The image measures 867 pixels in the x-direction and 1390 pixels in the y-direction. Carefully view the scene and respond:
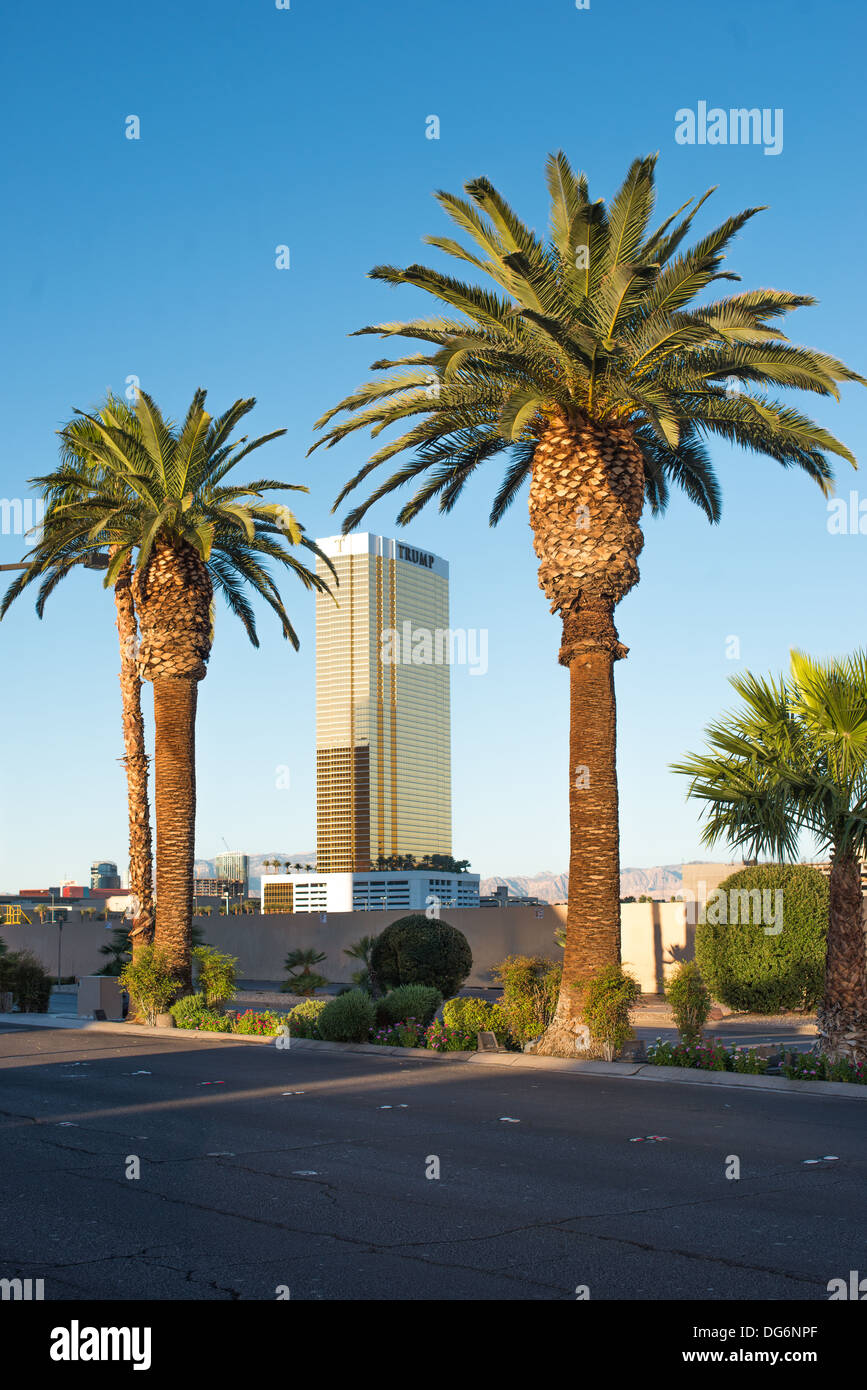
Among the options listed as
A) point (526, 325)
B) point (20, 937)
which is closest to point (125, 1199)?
point (526, 325)

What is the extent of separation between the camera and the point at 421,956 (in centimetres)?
2933

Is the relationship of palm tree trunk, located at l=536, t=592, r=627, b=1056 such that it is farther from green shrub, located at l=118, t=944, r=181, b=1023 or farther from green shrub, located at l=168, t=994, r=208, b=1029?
green shrub, located at l=118, t=944, r=181, b=1023

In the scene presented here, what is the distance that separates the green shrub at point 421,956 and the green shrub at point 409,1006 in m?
7.82

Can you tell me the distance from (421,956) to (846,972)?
48.8ft

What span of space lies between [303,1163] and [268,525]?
18666 millimetres

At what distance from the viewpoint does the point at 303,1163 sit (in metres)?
10.6

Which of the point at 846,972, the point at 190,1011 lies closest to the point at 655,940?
the point at 190,1011

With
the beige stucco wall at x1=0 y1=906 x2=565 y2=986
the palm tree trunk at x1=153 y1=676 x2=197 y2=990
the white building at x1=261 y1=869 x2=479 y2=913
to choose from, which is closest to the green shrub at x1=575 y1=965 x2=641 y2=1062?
the palm tree trunk at x1=153 y1=676 x2=197 y2=990

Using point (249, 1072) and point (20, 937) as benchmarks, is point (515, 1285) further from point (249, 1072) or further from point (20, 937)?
point (20, 937)

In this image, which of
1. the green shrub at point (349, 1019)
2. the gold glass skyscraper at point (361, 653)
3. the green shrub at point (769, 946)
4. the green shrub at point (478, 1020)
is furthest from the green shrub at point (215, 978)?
the gold glass skyscraper at point (361, 653)

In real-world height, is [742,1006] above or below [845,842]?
below

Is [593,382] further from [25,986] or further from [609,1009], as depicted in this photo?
[25,986]

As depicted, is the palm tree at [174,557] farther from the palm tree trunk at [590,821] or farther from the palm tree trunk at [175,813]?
the palm tree trunk at [590,821]
